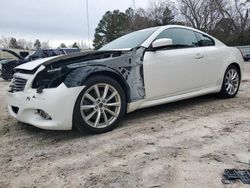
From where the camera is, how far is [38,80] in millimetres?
4141

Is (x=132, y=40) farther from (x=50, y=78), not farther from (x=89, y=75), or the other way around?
(x=50, y=78)

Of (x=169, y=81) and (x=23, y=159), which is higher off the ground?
(x=169, y=81)

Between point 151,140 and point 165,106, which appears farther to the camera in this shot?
point 165,106

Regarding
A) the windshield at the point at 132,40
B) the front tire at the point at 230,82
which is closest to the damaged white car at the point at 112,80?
the windshield at the point at 132,40

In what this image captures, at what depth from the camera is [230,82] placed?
20.1 ft

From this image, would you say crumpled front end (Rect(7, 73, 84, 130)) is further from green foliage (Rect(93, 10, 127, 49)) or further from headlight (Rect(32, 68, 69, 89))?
green foliage (Rect(93, 10, 127, 49))

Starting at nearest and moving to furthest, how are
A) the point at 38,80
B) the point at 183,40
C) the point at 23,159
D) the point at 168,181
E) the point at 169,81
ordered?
the point at 168,181 → the point at 23,159 → the point at 38,80 → the point at 169,81 → the point at 183,40

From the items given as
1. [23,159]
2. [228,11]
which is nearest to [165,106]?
[23,159]

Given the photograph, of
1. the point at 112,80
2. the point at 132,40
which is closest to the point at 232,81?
the point at 132,40

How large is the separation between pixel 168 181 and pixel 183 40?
3055 mm

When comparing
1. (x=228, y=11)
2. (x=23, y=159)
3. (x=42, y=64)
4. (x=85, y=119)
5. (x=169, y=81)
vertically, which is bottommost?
(x=23, y=159)

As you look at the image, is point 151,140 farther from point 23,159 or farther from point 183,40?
point 183,40

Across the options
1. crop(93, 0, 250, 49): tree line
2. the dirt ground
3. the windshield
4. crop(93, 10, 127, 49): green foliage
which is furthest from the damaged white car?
crop(93, 10, 127, 49): green foliage

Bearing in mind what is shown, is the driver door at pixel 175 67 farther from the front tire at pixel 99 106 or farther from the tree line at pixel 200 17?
the tree line at pixel 200 17
